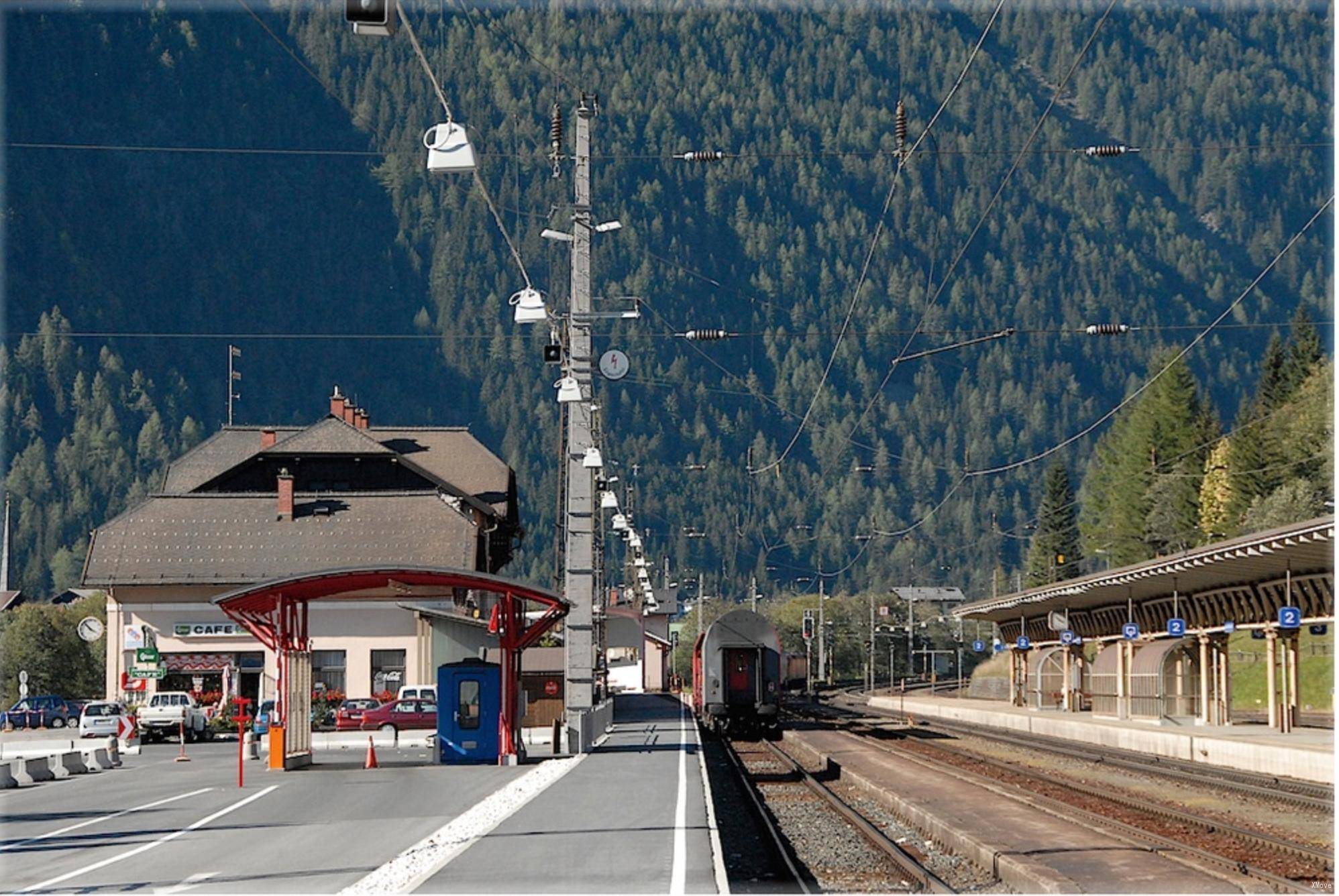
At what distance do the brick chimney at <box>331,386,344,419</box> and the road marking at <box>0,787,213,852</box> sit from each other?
6003 cm

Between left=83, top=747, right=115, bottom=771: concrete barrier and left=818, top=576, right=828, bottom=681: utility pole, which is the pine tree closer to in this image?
left=818, top=576, right=828, bottom=681: utility pole

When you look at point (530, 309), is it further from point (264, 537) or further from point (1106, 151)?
point (264, 537)

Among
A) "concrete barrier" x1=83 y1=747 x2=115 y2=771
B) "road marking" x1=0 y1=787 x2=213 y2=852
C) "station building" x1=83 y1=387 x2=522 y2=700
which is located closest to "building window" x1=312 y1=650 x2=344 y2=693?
"station building" x1=83 y1=387 x2=522 y2=700

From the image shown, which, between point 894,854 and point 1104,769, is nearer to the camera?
point 894,854

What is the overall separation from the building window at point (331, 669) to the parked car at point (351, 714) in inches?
285

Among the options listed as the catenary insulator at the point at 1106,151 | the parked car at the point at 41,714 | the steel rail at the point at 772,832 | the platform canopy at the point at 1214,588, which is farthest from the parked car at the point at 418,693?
the catenary insulator at the point at 1106,151

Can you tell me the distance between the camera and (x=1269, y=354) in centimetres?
11369

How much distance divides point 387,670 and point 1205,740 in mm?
36511

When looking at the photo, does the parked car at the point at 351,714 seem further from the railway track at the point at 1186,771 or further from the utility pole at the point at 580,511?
the utility pole at the point at 580,511

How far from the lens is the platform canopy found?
37.0m

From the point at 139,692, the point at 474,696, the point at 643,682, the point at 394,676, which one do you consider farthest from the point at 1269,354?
the point at 474,696

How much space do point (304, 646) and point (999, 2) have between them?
21570mm

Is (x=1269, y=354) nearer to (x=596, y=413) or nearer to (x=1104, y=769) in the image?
(x=596, y=413)

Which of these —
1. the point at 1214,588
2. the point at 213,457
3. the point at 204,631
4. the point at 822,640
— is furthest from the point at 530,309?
the point at 822,640
